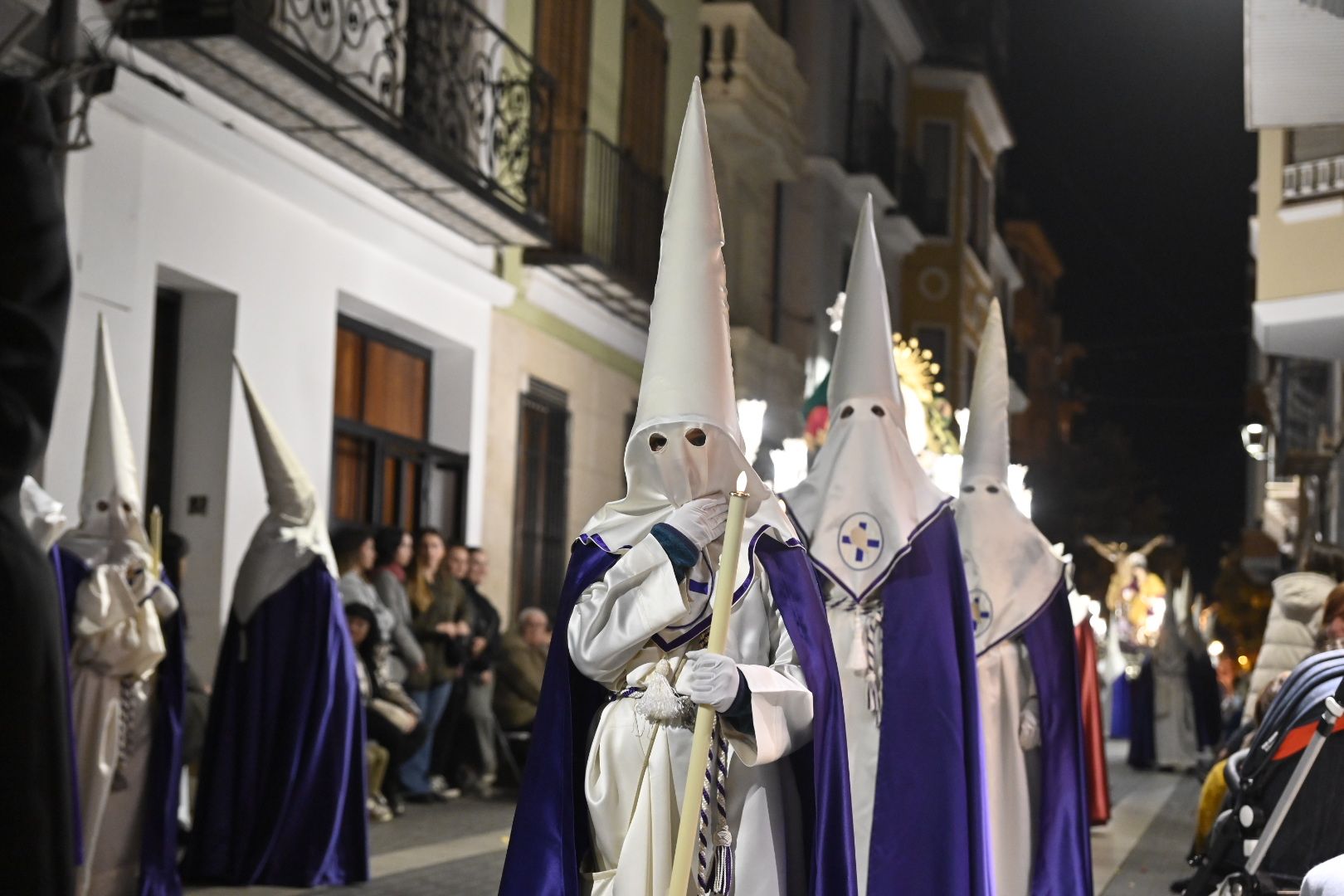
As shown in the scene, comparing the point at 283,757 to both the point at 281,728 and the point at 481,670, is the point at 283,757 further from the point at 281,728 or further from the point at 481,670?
the point at 481,670

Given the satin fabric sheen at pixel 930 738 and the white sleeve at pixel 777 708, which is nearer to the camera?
the white sleeve at pixel 777 708

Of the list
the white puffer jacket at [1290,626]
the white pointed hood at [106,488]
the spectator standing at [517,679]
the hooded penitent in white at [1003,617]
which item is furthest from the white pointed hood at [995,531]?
the spectator standing at [517,679]

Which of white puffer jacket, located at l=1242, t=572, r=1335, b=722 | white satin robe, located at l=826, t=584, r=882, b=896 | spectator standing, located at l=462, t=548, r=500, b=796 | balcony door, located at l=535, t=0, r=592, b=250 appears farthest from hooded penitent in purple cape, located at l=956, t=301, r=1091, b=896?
balcony door, located at l=535, t=0, r=592, b=250

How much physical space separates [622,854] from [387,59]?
10.9 meters

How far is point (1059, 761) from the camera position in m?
8.25

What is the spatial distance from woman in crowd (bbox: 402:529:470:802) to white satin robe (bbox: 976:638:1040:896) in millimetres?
5739

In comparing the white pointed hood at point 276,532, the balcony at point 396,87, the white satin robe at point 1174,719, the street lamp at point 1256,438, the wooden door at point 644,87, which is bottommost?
the white satin robe at point 1174,719

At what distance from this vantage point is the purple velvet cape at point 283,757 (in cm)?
957

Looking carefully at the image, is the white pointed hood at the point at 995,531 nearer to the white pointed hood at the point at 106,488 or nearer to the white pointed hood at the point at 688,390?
the white pointed hood at the point at 688,390

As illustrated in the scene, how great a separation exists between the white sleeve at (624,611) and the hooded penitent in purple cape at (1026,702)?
3.80 m

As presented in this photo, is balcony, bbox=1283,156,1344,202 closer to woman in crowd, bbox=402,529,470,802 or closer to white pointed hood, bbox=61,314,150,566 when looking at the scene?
woman in crowd, bbox=402,529,470,802

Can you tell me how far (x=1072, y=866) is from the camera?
8.07 metres

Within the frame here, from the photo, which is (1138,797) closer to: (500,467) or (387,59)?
(500,467)

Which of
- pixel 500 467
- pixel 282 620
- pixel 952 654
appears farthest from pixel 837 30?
pixel 952 654
